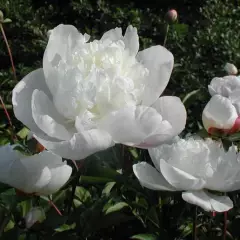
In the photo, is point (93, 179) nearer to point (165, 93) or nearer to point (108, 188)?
point (108, 188)

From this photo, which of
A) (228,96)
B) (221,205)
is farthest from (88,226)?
(228,96)

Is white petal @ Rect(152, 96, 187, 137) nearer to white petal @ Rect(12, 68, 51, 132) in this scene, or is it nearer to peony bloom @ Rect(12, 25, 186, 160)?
peony bloom @ Rect(12, 25, 186, 160)

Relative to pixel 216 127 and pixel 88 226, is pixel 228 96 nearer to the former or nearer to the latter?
pixel 216 127

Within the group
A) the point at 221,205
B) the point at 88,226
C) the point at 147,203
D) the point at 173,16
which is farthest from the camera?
the point at 173,16

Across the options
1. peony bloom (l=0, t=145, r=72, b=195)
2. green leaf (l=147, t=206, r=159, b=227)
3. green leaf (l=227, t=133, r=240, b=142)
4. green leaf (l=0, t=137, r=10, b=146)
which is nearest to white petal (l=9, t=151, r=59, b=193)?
peony bloom (l=0, t=145, r=72, b=195)

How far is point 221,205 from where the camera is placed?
875mm

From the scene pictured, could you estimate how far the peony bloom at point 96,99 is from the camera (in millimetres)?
825

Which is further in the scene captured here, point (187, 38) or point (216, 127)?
point (187, 38)

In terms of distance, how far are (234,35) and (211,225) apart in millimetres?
1491

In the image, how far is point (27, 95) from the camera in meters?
0.89

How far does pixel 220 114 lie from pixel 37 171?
336mm

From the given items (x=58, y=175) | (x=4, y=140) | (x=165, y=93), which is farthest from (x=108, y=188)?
(x=165, y=93)

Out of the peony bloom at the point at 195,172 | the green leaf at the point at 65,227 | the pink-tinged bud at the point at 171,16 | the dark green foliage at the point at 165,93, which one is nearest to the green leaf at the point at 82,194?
the dark green foliage at the point at 165,93

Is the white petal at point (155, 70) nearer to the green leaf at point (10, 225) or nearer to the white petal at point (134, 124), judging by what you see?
the white petal at point (134, 124)
